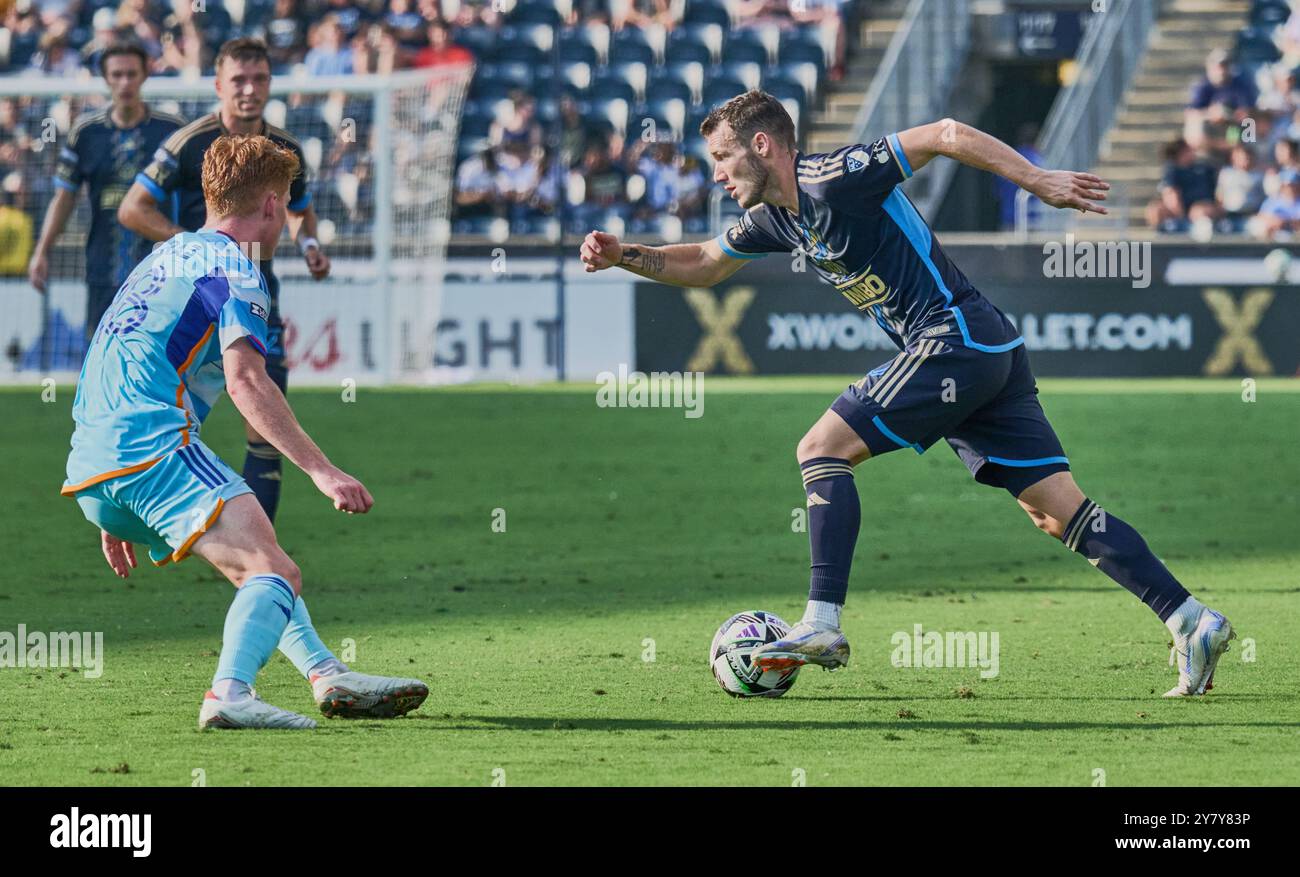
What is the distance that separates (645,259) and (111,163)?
15.8 ft

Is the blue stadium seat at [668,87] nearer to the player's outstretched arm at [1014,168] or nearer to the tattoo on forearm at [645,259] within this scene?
the tattoo on forearm at [645,259]

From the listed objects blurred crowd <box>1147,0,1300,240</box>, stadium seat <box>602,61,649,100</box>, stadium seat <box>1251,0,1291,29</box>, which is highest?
stadium seat <box>1251,0,1291,29</box>

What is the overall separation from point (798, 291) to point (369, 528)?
447 inches

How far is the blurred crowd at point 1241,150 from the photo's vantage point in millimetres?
23766

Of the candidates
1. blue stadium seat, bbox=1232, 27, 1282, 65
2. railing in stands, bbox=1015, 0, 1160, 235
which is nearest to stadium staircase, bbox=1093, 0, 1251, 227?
railing in stands, bbox=1015, 0, 1160, 235

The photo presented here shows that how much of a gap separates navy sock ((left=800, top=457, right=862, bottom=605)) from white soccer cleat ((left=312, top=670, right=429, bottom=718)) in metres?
1.31

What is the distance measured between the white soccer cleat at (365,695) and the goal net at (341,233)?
13684 millimetres

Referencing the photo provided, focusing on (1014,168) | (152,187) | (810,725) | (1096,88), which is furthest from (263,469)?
(1096,88)

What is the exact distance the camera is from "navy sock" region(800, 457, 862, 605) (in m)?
6.46

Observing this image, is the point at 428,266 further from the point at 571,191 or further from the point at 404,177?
the point at 571,191

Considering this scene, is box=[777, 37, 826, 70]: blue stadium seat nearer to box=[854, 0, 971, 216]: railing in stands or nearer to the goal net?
box=[854, 0, 971, 216]: railing in stands

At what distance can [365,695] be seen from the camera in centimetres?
596

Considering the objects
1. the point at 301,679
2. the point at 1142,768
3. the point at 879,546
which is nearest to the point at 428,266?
the point at 879,546

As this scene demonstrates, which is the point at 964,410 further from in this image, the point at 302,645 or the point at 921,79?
the point at 921,79
